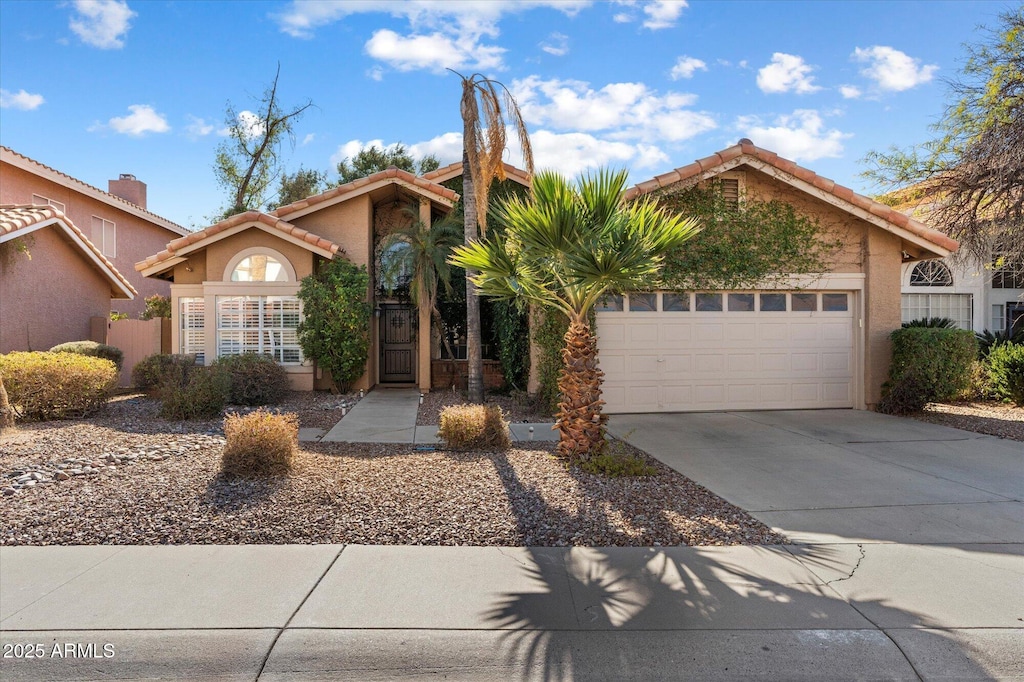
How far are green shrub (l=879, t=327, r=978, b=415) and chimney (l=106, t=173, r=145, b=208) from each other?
25.3m

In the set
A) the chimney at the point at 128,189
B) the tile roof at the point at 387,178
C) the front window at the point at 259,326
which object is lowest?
the front window at the point at 259,326

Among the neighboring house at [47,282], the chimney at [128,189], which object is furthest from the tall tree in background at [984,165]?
the chimney at [128,189]

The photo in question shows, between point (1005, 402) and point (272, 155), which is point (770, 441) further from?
point (272, 155)

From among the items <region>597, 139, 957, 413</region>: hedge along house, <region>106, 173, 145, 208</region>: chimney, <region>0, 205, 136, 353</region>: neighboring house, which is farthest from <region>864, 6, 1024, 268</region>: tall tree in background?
<region>106, 173, 145, 208</region>: chimney

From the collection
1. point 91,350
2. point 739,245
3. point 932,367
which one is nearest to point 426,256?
point 739,245

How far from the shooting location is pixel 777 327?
39.7 feet

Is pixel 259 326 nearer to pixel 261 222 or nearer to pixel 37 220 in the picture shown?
pixel 261 222

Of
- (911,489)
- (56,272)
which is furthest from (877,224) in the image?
(56,272)

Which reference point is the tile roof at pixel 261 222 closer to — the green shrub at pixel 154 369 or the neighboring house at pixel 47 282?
the green shrub at pixel 154 369

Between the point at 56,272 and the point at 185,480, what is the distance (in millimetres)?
11922

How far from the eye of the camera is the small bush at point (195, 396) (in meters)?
10.1

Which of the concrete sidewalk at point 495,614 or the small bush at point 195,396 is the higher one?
the small bush at point 195,396

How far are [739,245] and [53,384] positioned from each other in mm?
11562

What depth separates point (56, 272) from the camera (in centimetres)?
1518
